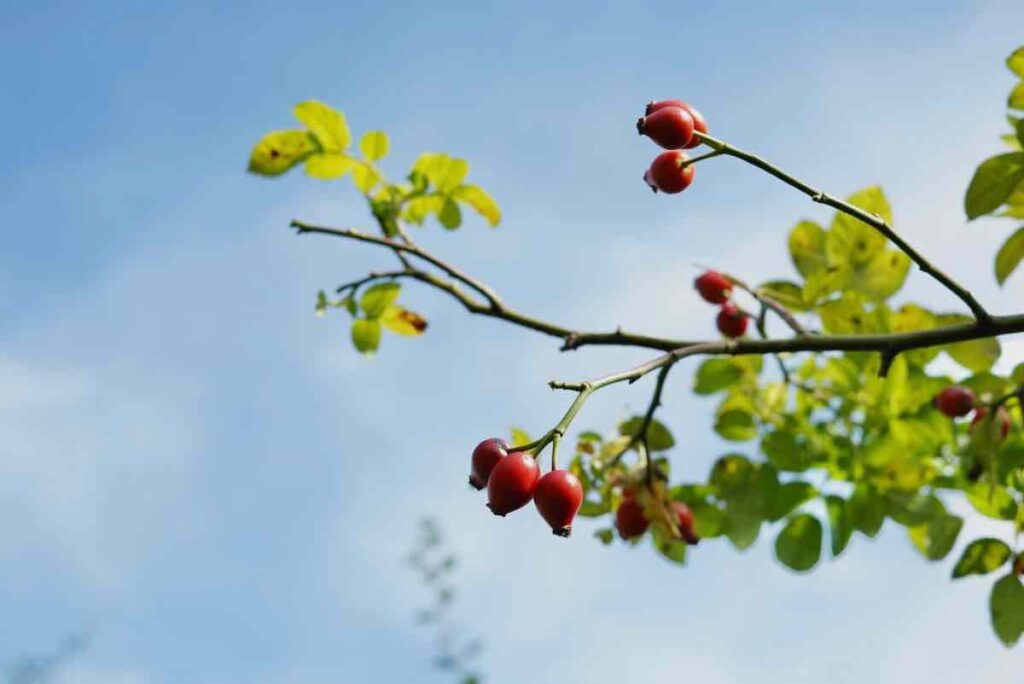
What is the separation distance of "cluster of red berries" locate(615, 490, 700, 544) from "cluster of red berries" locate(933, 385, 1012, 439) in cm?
60

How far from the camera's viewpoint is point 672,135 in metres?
1.48

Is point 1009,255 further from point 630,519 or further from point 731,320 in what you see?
point 630,519

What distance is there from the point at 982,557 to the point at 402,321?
133 centimetres

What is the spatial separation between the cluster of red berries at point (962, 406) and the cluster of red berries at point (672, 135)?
1.04 meters

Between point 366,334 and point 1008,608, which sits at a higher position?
point 366,334

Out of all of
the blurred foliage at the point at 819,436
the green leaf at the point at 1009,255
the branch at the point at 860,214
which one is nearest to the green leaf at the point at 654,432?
the blurred foliage at the point at 819,436

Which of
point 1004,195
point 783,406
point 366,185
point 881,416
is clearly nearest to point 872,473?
point 881,416

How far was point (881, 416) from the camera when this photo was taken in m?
2.53

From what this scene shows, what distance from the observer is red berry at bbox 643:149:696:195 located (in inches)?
63.5

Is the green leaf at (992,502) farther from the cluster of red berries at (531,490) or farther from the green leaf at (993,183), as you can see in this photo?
the cluster of red berries at (531,490)

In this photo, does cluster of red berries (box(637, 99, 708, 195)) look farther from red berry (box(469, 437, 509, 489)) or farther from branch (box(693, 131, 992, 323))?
red berry (box(469, 437, 509, 489))

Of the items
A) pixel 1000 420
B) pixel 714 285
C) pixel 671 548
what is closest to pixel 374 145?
pixel 714 285

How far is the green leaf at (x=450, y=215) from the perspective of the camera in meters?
2.56

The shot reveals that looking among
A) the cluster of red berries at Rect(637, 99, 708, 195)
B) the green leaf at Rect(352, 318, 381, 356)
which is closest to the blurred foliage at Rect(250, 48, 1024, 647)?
the green leaf at Rect(352, 318, 381, 356)
